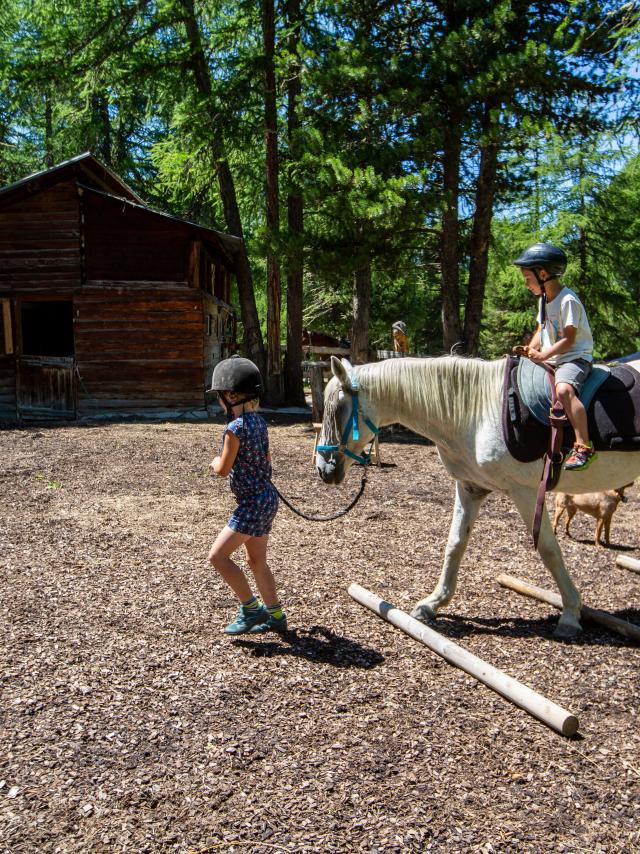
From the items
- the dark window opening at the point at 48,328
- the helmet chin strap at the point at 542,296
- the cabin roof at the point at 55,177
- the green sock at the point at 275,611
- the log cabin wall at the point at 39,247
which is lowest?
the green sock at the point at 275,611

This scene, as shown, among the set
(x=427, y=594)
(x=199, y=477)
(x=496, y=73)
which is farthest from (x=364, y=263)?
(x=427, y=594)

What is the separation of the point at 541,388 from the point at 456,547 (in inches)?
51.0

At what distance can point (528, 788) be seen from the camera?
9.63 ft

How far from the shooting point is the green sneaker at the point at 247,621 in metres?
4.50

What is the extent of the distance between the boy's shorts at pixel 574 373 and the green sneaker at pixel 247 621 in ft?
8.06

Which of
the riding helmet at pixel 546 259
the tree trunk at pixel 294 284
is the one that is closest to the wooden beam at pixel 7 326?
the tree trunk at pixel 294 284

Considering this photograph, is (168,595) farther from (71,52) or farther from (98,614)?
(71,52)

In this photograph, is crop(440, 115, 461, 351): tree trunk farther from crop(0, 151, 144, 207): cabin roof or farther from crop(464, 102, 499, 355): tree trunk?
crop(0, 151, 144, 207): cabin roof

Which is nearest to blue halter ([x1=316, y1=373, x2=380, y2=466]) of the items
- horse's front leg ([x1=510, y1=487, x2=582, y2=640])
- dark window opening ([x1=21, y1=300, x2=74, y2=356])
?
horse's front leg ([x1=510, y1=487, x2=582, y2=640])

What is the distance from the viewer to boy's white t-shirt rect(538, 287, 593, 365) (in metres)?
4.27

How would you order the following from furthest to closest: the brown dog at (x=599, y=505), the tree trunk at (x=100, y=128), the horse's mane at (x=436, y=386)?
the tree trunk at (x=100, y=128) → the brown dog at (x=599, y=505) → the horse's mane at (x=436, y=386)

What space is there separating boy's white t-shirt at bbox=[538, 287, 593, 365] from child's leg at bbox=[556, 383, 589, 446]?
25 cm

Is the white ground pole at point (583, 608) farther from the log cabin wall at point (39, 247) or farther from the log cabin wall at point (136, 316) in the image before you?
the log cabin wall at point (39, 247)

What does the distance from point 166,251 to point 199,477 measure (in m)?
10.8
